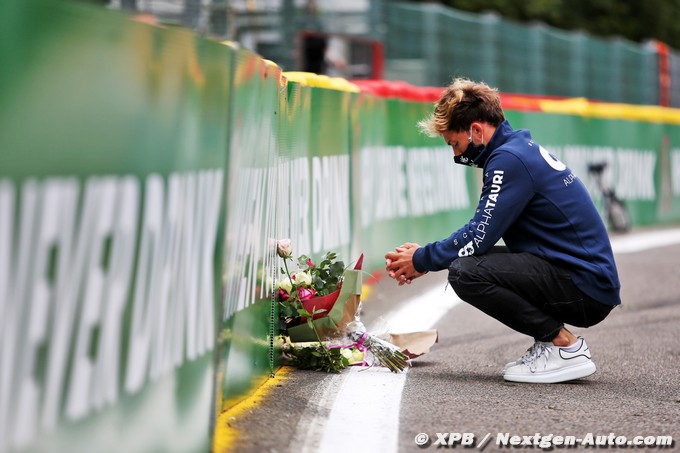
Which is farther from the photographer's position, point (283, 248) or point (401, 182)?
point (401, 182)

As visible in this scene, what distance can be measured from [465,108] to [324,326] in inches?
52.4

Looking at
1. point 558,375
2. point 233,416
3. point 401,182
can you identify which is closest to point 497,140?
point 558,375

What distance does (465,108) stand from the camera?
20.3ft

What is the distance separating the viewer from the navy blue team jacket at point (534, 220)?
603 centimetres

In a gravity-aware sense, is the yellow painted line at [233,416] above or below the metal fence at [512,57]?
below

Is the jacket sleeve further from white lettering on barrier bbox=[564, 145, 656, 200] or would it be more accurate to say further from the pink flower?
white lettering on barrier bbox=[564, 145, 656, 200]

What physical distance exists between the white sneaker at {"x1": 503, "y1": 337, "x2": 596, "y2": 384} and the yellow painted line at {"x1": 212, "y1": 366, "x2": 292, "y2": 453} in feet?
3.93

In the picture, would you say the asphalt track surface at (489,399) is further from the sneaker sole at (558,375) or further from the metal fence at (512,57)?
the metal fence at (512,57)

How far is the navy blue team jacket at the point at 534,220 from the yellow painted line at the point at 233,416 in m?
0.98

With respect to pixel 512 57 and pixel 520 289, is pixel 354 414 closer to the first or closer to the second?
pixel 520 289

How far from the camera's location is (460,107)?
20.3 ft

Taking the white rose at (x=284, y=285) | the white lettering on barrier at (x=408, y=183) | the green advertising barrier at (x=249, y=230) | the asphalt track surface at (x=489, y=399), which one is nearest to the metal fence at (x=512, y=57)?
the white lettering on barrier at (x=408, y=183)

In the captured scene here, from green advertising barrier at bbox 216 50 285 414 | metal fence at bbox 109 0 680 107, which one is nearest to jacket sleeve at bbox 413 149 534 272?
green advertising barrier at bbox 216 50 285 414

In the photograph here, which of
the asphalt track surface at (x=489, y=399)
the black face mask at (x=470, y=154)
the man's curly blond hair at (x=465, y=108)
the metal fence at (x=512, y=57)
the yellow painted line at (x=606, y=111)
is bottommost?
the asphalt track surface at (x=489, y=399)
